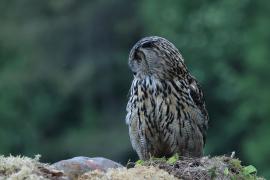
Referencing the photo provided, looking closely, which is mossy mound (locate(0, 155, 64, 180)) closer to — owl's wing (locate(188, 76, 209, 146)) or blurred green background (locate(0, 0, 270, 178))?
owl's wing (locate(188, 76, 209, 146))

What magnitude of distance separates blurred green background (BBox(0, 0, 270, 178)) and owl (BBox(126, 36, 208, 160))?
28.5 m

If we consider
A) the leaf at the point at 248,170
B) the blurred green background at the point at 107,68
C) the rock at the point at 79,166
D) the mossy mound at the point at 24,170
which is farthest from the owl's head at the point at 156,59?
the blurred green background at the point at 107,68

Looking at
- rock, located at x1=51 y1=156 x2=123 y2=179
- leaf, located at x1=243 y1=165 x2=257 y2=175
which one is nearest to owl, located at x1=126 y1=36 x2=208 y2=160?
leaf, located at x1=243 y1=165 x2=257 y2=175

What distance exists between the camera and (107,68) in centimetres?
4988

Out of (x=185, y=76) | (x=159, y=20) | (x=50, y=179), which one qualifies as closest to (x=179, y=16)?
(x=159, y=20)

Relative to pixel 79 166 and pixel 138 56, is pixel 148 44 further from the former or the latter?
pixel 79 166

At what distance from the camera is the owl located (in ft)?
40.8

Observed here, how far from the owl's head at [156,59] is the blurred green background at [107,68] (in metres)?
28.6

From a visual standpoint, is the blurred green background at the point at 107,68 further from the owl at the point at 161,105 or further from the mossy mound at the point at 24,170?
the mossy mound at the point at 24,170

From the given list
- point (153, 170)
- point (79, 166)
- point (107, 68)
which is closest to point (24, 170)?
point (79, 166)

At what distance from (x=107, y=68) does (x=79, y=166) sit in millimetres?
40021

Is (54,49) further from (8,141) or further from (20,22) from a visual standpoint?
(8,141)

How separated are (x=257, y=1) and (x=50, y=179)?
41.7 meters

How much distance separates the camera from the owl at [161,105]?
1245 centimetres
